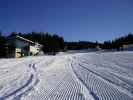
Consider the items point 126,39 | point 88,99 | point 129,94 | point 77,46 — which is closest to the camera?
point 88,99

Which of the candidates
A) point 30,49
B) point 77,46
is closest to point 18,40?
point 30,49

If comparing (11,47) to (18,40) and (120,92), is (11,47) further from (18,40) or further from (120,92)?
(120,92)

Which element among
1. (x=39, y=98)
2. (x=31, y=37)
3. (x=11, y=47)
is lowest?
(x=39, y=98)

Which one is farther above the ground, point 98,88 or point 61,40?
point 61,40

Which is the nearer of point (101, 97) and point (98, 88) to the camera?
point (101, 97)

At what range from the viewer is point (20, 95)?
6250 millimetres

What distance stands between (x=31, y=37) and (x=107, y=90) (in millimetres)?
102916

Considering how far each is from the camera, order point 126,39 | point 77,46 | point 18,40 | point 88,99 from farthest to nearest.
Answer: point 77,46, point 126,39, point 18,40, point 88,99

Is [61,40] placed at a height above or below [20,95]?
above

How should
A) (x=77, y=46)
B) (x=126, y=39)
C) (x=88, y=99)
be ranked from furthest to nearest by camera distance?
(x=77, y=46) < (x=126, y=39) < (x=88, y=99)

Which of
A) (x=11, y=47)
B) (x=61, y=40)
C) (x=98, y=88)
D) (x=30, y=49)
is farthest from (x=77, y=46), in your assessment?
(x=98, y=88)

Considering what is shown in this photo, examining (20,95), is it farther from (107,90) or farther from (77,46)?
(77,46)

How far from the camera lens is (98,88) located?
23.1 feet

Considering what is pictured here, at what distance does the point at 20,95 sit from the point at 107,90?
286 centimetres
